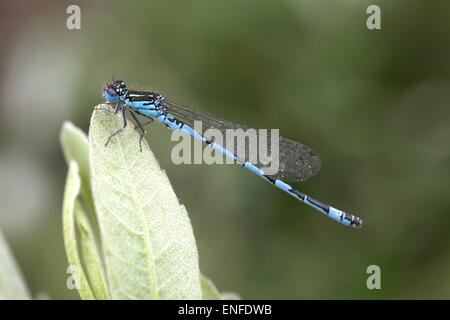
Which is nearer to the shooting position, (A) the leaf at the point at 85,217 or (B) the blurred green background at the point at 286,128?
(A) the leaf at the point at 85,217

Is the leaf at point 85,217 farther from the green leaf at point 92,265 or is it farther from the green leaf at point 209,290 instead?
the green leaf at point 209,290

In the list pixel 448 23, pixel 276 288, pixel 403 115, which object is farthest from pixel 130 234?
pixel 448 23

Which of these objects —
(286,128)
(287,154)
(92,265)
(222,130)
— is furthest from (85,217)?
(286,128)

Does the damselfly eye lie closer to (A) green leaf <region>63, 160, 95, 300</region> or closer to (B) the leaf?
(B) the leaf
